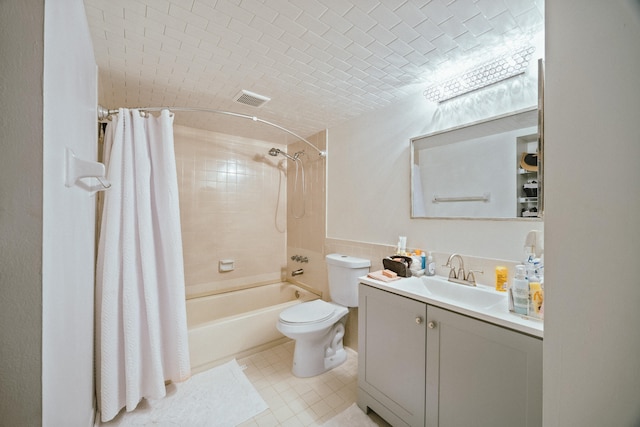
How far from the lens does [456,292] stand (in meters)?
1.37

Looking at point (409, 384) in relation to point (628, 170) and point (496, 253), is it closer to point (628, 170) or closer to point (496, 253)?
point (496, 253)

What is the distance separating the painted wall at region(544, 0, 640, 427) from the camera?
342mm

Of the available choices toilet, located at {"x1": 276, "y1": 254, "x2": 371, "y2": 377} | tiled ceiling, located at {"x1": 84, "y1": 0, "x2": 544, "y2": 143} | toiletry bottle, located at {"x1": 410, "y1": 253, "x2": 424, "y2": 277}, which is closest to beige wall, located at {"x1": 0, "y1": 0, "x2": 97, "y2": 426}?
tiled ceiling, located at {"x1": 84, "y1": 0, "x2": 544, "y2": 143}

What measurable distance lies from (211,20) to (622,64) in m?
1.37

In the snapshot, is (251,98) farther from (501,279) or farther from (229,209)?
(501,279)

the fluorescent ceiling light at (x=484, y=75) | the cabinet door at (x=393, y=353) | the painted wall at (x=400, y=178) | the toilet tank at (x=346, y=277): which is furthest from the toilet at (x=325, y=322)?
the fluorescent ceiling light at (x=484, y=75)

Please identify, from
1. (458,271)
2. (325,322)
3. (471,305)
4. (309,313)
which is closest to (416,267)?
(458,271)

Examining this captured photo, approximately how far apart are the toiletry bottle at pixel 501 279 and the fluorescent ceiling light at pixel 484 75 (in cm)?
105

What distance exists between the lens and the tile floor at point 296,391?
145 cm

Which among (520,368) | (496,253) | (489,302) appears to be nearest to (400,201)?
(496,253)

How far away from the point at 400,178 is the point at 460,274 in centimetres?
79

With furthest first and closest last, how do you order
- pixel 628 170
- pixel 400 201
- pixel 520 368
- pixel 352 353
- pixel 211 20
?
pixel 352 353, pixel 400 201, pixel 211 20, pixel 520 368, pixel 628 170

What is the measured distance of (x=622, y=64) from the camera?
35 cm

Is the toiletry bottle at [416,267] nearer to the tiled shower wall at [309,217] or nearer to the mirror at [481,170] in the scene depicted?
the mirror at [481,170]
